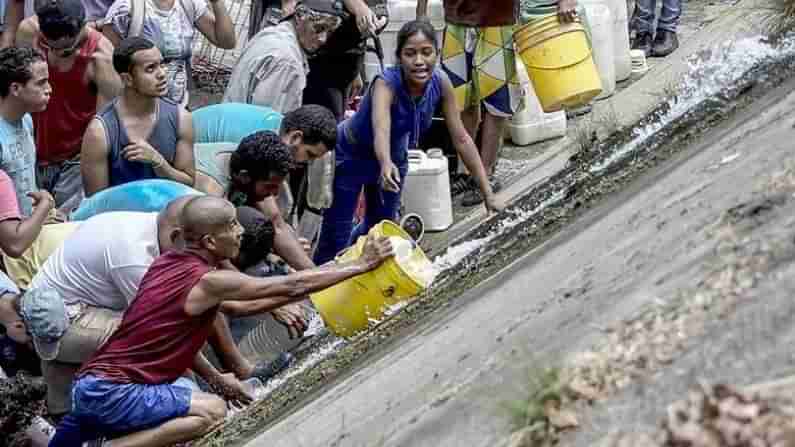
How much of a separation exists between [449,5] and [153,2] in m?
1.85

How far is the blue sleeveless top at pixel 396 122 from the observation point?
7.26 metres

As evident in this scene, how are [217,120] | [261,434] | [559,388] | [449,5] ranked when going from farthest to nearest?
[449,5] < [217,120] < [261,434] < [559,388]

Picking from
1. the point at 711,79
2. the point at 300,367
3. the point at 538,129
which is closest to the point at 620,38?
the point at 538,129

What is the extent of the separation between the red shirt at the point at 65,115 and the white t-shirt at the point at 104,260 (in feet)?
5.37

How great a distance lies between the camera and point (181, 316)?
204 inches

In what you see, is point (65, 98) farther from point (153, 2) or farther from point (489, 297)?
point (489, 297)

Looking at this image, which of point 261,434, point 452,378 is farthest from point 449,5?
point 452,378

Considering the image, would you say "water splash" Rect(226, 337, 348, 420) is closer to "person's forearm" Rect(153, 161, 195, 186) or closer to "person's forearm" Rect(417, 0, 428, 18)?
"person's forearm" Rect(153, 161, 195, 186)

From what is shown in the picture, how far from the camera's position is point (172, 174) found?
643cm

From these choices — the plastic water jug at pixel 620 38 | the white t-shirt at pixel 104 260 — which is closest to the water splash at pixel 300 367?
the white t-shirt at pixel 104 260

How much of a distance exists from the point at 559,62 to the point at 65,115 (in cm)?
272

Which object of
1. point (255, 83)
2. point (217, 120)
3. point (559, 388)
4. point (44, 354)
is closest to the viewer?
point (559, 388)

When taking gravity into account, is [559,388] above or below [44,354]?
above

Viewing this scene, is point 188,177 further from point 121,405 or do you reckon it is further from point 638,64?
point 638,64
